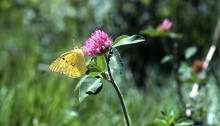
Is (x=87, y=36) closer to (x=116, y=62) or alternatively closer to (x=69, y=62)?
(x=69, y=62)

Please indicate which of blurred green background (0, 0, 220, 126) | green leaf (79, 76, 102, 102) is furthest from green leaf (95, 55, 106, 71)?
blurred green background (0, 0, 220, 126)

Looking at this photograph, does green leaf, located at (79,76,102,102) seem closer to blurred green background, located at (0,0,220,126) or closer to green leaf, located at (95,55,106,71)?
green leaf, located at (95,55,106,71)

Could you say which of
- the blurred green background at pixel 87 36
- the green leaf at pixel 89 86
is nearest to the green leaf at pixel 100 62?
the green leaf at pixel 89 86

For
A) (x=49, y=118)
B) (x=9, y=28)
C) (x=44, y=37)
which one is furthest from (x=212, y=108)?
(x=9, y=28)

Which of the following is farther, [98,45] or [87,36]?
[87,36]

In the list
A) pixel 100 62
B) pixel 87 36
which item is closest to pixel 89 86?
pixel 100 62

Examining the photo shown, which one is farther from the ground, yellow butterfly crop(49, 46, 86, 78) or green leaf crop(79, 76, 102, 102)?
yellow butterfly crop(49, 46, 86, 78)

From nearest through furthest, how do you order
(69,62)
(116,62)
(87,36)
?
(116,62) → (69,62) → (87,36)
